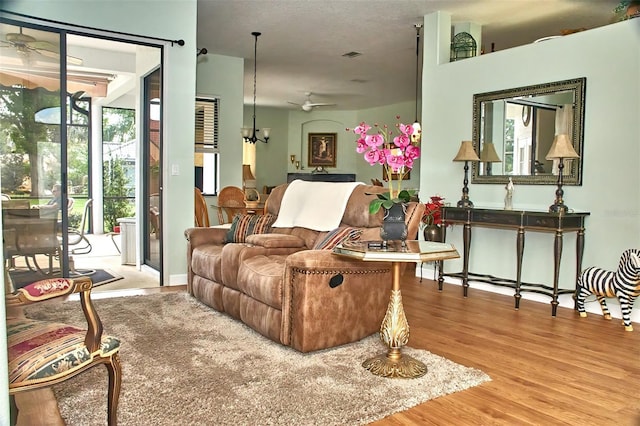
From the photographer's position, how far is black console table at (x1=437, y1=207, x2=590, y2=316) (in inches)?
162

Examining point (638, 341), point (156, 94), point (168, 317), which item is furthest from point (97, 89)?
point (638, 341)

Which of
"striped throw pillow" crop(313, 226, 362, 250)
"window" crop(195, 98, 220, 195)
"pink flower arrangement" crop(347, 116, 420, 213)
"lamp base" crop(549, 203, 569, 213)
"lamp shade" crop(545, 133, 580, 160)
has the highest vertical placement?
"window" crop(195, 98, 220, 195)

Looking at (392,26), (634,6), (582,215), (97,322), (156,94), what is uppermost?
(392,26)

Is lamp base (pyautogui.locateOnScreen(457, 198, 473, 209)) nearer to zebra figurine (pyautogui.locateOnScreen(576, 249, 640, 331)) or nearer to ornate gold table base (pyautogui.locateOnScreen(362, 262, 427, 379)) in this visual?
zebra figurine (pyautogui.locateOnScreen(576, 249, 640, 331))

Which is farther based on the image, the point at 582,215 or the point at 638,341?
the point at 582,215

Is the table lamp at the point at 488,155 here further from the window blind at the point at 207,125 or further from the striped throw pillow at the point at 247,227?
the window blind at the point at 207,125

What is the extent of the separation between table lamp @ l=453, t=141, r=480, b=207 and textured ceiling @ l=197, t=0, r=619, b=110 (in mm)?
1475

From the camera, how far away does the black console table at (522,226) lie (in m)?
4.11

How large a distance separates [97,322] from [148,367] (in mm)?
1027

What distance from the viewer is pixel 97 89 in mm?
9133

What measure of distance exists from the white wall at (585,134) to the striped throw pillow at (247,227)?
2.18m

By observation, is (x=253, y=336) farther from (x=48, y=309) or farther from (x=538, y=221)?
(x=538, y=221)

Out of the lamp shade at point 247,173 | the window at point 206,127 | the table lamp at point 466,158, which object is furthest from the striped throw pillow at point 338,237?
the lamp shade at point 247,173

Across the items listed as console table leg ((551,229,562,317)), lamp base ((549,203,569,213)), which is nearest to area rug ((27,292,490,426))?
console table leg ((551,229,562,317))
